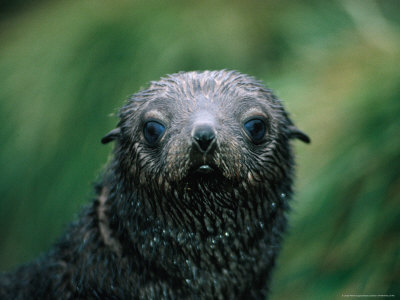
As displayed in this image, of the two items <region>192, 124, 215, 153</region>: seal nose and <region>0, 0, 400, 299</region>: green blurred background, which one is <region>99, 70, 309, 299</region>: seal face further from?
<region>0, 0, 400, 299</region>: green blurred background

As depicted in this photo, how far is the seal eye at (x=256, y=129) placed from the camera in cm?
228

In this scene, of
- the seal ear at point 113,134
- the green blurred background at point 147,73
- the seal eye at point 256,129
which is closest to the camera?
the seal eye at point 256,129

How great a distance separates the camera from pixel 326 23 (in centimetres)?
464

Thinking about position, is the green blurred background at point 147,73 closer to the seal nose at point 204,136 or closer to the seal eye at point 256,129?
the seal eye at point 256,129

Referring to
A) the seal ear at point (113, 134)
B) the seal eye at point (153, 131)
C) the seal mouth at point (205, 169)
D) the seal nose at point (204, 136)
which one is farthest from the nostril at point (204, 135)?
the seal ear at point (113, 134)

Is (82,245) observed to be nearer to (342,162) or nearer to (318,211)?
(318,211)

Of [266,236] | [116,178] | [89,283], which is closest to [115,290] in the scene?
[89,283]

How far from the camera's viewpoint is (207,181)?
2.14 m

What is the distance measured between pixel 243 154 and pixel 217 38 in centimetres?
262

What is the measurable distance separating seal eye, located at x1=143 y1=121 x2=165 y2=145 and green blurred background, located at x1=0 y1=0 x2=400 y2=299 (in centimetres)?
158

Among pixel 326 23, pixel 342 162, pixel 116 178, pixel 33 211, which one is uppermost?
pixel 326 23

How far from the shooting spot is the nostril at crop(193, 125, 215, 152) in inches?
76.9

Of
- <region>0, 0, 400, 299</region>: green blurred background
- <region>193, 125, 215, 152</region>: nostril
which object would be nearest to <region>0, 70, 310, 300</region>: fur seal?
<region>193, 125, 215, 152</region>: nostril

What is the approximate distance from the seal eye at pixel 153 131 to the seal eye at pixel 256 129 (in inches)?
14.7
